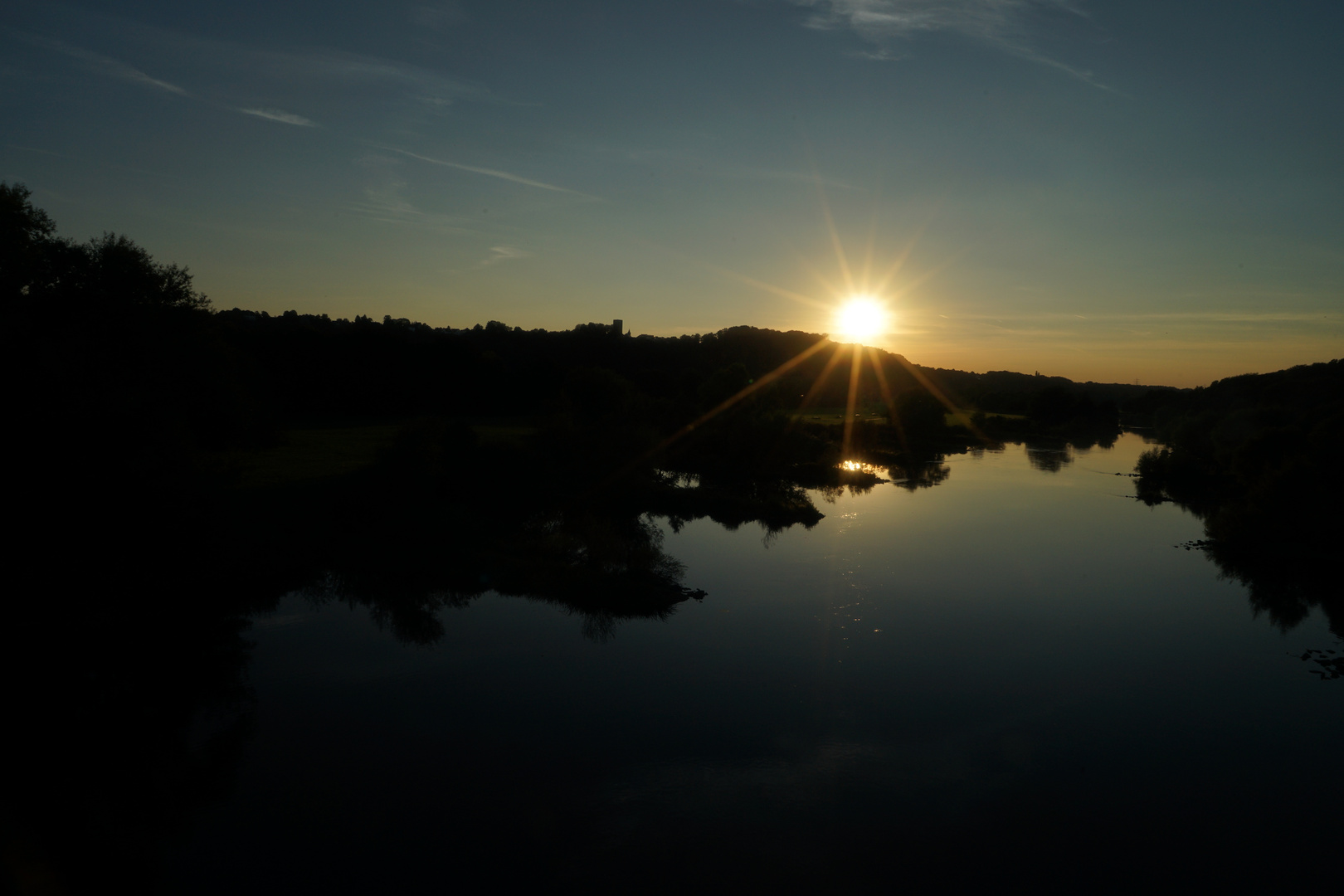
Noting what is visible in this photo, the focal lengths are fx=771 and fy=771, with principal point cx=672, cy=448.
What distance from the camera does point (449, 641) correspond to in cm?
1817

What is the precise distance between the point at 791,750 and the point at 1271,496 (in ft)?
91.7

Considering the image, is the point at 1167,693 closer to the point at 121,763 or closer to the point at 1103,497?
the point at 121,763

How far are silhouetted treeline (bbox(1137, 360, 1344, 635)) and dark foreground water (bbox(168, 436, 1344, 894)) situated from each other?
5.40 meters

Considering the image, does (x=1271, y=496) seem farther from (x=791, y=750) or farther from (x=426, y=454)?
(x=426, y=454)

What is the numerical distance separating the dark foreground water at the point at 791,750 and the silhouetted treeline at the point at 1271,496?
5.40 m

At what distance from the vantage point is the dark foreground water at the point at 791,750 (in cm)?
1035

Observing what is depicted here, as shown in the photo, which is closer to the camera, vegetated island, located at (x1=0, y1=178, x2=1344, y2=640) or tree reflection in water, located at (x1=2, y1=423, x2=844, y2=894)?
tree reflection in water, located at (x1=2, y1=423, x2=844, y2=894)

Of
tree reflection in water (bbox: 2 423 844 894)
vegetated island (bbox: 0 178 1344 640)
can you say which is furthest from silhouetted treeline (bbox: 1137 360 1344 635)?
tree reflection in water (bbox: 2 423 844 894)

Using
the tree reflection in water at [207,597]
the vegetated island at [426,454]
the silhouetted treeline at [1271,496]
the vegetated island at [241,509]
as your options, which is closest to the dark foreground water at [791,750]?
the tree reflection in water at [207,597]

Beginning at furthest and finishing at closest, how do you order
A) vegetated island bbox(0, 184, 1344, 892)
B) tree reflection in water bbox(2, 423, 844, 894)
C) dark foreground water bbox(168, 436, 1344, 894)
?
1. vegetated island bbox(0, 184, 1344, 892)
2. tree reflection in water bbox(2, 423, 844, 894)
3. dark foreground water bbox(168, 436, 1344, 894)

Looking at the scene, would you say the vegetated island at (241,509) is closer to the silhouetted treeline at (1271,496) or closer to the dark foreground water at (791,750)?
the silhouetted treeline at (1271,496)

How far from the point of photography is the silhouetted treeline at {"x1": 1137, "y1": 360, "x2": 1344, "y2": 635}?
2609cm

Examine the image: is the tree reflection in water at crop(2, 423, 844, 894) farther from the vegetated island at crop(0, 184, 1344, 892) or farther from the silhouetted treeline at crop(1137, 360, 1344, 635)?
the silhouetted treeline at crop(1137, 360, 1344, 635)

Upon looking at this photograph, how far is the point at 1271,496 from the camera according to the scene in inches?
1204
